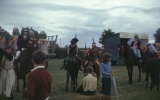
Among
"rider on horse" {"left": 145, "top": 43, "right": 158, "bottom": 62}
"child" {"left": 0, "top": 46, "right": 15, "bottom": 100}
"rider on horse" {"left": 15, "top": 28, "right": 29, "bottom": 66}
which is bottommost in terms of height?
"child" {"left": 0, "top": 46, "right": 15, "bottom": 100}

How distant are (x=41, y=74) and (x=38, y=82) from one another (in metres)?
0.15

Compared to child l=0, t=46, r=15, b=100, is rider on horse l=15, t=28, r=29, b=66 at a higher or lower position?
higher

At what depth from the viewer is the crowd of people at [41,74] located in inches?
146

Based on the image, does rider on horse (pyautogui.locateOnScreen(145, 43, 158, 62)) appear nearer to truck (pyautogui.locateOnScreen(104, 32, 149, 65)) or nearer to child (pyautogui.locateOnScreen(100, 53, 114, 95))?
child (pyautogui.locateOnScreen(100, 53, 114, 95))

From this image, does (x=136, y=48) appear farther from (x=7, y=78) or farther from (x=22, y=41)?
(x=7, y=78)

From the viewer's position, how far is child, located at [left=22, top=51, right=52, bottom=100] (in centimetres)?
362

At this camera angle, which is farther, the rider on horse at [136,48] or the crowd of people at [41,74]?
the rider on horse at [136,48]

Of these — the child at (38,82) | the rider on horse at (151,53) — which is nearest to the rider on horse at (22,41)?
the rider on horse at (151,53)

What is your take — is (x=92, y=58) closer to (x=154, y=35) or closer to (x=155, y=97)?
(x=155, y=97)

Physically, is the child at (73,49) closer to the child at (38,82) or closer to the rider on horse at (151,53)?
the rider on horse at (151,53)

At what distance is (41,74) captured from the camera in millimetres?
3773

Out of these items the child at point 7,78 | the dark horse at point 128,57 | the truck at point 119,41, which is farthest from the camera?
the truck at point 119,41

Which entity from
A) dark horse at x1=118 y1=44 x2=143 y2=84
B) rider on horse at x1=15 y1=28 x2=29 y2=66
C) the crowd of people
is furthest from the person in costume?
dark horse at x1=118 y1=44 x2=143 y2=84

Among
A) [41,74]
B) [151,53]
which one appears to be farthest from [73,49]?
[41,74]
